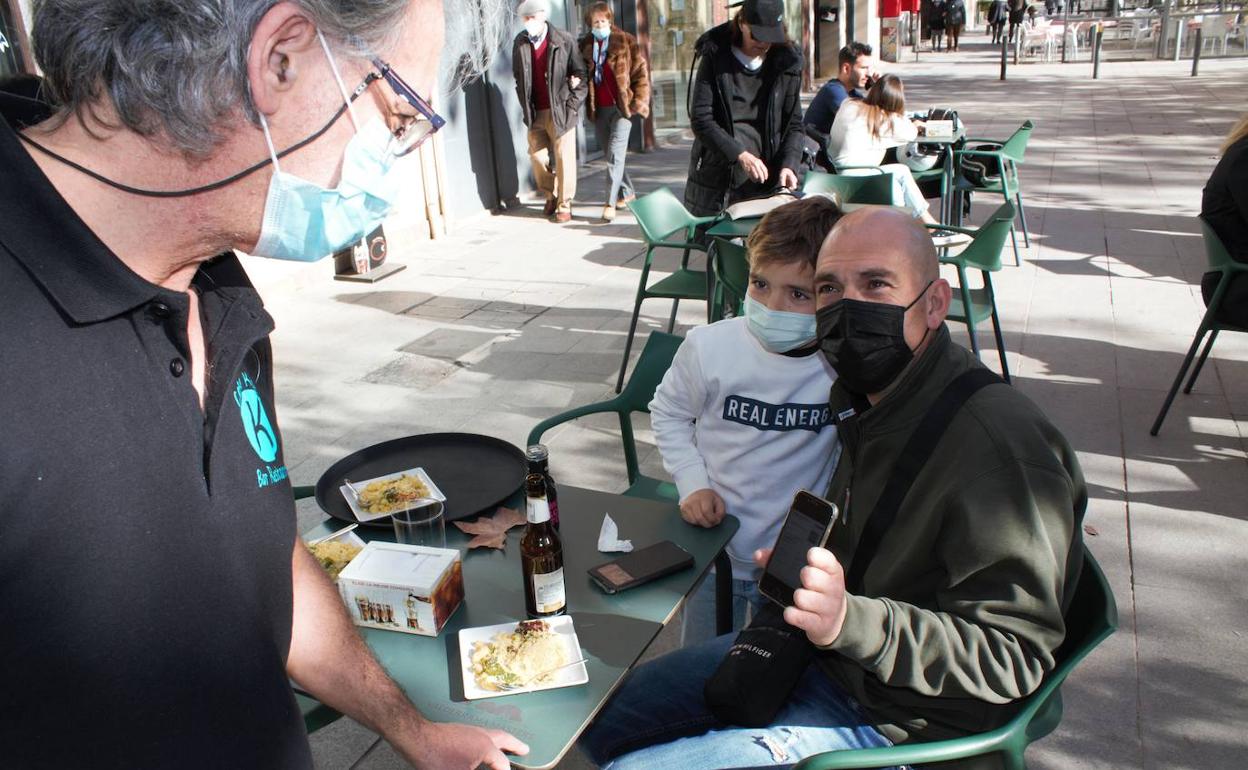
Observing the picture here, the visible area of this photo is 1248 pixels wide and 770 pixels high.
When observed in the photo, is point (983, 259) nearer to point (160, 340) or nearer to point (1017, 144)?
point (1017, 144)

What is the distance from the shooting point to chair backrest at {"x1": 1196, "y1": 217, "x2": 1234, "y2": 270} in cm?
443

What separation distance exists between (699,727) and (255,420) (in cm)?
123

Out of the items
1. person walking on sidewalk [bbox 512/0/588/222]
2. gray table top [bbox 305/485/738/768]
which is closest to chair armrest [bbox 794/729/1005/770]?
gray table top [bbox 305/485/738/768]

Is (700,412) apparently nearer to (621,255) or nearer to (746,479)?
(746,479)

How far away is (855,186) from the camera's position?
6.38m

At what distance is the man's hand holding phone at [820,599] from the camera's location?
65.3 inches

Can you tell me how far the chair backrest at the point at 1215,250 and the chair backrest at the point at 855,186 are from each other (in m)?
2.06

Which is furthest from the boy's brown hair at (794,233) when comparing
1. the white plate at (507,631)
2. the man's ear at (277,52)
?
the man's ear at (277,52)

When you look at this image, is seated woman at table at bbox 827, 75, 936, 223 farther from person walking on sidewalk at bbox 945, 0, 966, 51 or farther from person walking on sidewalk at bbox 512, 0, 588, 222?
person walking on sidewalk at bbox 945, 0, 966, 51

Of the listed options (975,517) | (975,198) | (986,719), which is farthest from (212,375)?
(975,198)

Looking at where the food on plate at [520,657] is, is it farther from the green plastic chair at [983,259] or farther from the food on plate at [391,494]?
the green plastic chair at [983,259]

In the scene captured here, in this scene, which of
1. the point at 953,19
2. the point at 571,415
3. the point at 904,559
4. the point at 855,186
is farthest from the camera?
the point at 953,19

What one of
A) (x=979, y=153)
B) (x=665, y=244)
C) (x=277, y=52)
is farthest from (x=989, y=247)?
(x=277, y=52)

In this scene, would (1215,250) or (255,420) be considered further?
(1215,250)
